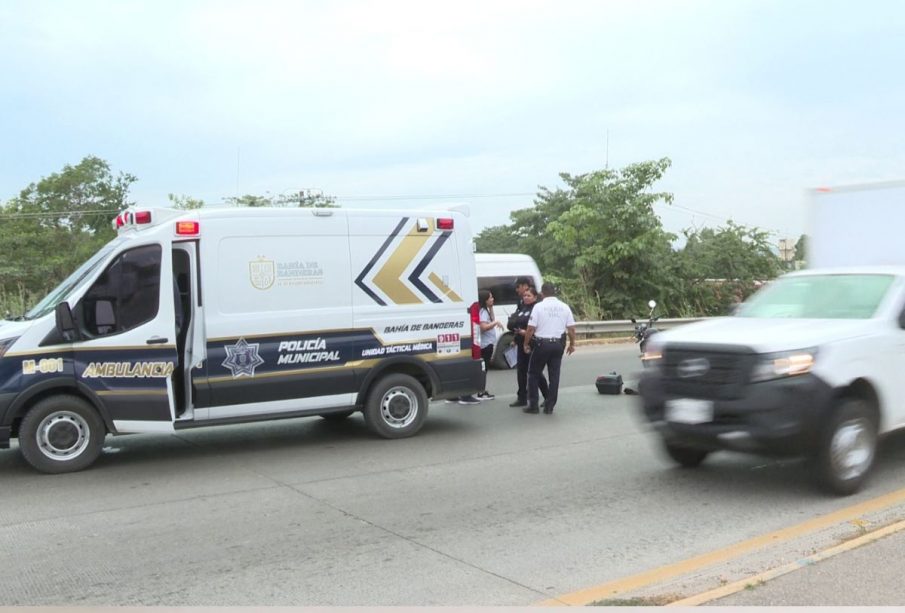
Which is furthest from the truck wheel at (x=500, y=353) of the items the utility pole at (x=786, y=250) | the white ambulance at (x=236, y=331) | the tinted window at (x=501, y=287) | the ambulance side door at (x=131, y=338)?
the utility pole at (x=786, y=250)

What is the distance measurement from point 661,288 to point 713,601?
2375 cm

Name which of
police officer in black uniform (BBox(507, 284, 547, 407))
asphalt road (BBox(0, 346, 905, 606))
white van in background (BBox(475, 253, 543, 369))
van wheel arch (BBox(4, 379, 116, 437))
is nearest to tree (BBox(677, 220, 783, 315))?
white van in background (BBox(475, 253, 543, 369))

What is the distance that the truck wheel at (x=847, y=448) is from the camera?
6.12 m

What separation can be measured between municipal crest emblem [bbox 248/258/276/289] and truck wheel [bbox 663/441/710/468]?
401cm

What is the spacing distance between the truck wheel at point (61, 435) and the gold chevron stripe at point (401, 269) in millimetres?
3059

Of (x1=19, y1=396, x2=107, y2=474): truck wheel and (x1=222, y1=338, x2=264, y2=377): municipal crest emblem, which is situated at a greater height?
(x1=222, y1=338, x2=264, y2=377): municipal crest emblem

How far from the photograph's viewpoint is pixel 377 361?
8844 millimetres

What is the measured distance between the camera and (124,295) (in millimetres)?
7844

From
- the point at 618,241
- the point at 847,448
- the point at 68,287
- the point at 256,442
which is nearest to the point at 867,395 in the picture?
the point at 847,448

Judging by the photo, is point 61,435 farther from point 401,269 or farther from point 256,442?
point 401,269

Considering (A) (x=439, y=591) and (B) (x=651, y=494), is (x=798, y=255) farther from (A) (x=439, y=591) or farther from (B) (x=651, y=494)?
(A) (x=439, y=591)

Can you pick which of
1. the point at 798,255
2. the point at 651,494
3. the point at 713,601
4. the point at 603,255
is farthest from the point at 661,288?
the point at 713,601

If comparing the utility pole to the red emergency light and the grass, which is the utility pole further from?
the grass

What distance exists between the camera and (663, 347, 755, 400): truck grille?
241 inches
